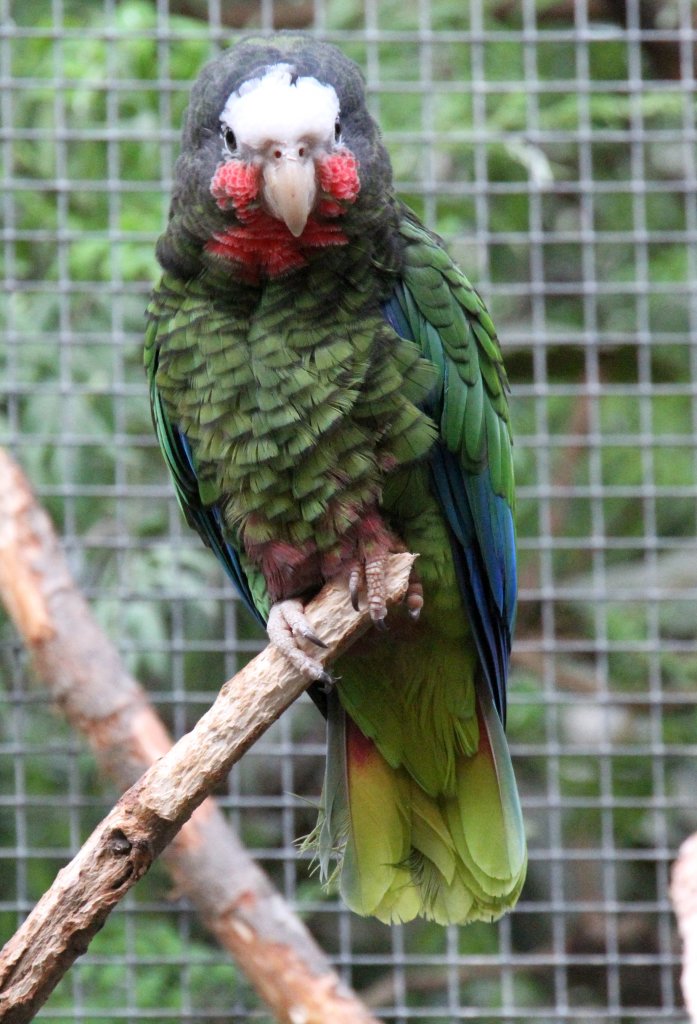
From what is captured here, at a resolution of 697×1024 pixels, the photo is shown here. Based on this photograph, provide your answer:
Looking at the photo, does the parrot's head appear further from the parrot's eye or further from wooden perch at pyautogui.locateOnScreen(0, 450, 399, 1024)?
wooden perch at pyautogui.locateOnScreen(0, 450, 399, 1024)

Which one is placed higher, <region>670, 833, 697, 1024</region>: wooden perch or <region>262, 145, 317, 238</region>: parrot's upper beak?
<region>262, 145, 317, 238</region>: parrot's upper beak

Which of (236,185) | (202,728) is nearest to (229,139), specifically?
(236,185)

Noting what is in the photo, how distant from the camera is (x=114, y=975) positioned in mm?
2152

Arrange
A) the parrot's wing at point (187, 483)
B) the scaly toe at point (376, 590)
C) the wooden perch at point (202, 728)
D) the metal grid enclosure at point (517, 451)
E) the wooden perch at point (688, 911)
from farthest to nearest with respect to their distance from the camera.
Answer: the metal grid enclosure at point (517, 451)
the parrot's wing at point (187, 483)
the scaly toe at point (376, 590)
the wooden perch at point (202, 728)
the wooden perch at point (688, 911)

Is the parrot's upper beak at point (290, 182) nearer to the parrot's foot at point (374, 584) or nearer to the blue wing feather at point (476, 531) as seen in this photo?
the blue wing feather at point (476, 531)

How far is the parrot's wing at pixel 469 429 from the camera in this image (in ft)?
4.25

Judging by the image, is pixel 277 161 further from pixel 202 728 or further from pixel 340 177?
pixel 202 728

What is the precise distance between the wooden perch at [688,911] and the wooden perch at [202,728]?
372 millimetres

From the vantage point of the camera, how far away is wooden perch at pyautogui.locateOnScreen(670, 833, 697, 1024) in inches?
39.4

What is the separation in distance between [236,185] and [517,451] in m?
1.14

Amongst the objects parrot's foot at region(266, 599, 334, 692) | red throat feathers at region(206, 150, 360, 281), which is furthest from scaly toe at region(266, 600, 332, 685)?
red throat feathers at region(206, 150, 360, 281)

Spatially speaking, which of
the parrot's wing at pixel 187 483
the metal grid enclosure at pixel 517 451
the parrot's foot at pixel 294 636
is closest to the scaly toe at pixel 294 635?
the parrot's foot at pixel 294 636

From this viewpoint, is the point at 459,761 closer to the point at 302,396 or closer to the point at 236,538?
the point at 236,538

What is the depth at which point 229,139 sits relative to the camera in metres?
1.19
